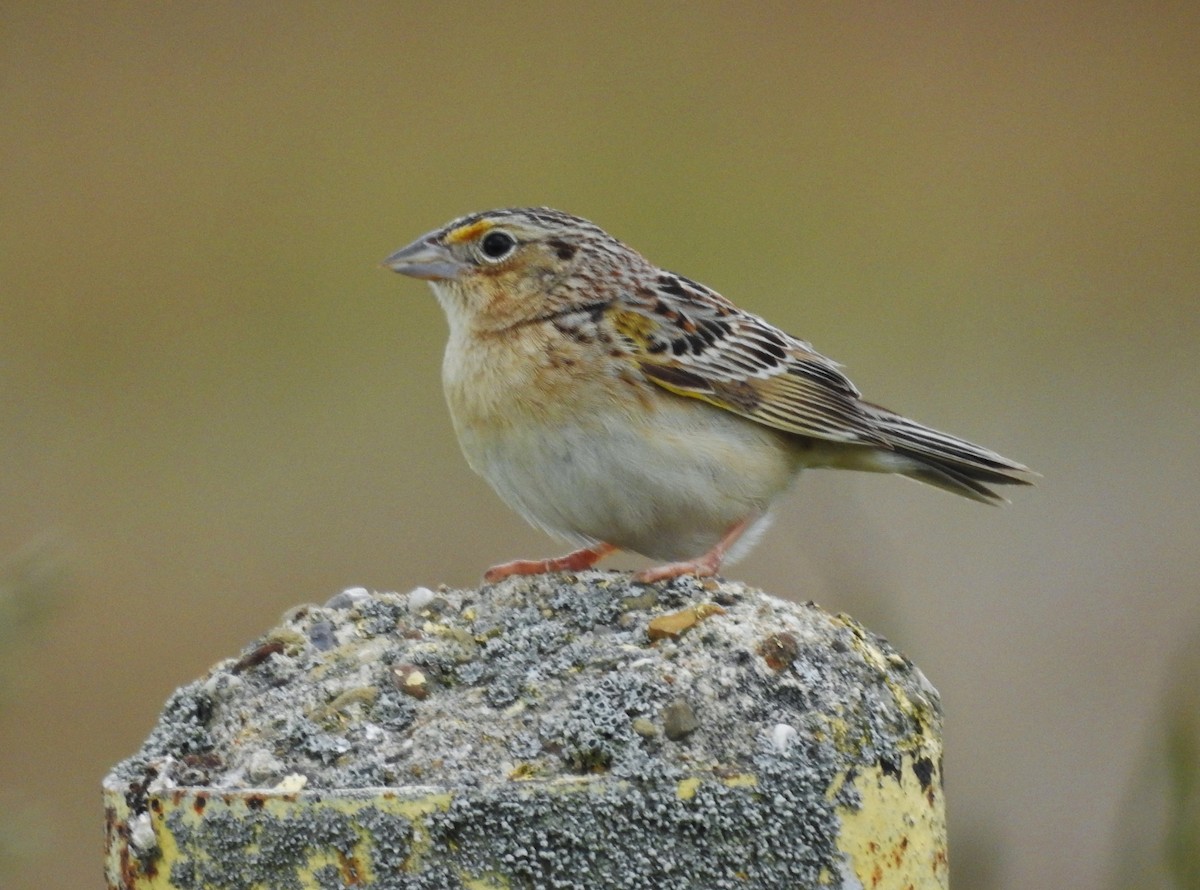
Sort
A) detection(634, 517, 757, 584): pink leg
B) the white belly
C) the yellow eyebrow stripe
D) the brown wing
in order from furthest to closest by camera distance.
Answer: the yellow eyebrow stripe → the brown wing → the white belly → detection(634, 517, 757, 584): pink leg

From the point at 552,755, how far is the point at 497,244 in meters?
2.47

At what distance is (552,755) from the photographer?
7.22 ft

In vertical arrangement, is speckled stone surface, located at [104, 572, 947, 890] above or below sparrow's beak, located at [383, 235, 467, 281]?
below

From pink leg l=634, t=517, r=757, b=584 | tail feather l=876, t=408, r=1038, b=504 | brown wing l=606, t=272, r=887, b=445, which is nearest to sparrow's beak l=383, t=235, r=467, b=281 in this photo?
brown wing l=606, t=272, r=887, b=445

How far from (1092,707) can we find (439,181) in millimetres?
4723

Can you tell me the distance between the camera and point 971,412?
934cm

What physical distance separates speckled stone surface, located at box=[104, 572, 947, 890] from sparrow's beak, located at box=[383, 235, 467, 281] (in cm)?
195

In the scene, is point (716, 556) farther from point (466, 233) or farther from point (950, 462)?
point (466, 233)

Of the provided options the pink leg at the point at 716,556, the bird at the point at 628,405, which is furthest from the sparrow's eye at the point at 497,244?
the pink leg at the point at 716,556

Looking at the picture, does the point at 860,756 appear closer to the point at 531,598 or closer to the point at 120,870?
the point at 531,598

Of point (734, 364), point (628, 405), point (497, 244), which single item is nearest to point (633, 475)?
point (628, 405)

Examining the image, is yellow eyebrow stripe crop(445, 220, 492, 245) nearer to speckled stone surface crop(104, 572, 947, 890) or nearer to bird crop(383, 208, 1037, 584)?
bird crop(383, 208, 1037, 584)

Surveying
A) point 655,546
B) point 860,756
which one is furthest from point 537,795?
point 655,546

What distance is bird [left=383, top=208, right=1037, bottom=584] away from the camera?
386 cm
